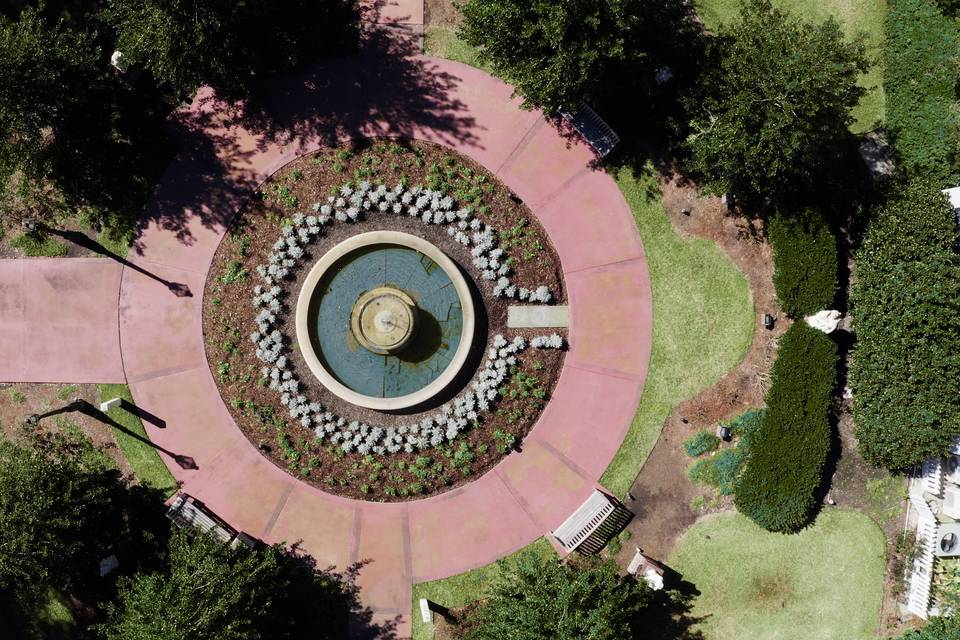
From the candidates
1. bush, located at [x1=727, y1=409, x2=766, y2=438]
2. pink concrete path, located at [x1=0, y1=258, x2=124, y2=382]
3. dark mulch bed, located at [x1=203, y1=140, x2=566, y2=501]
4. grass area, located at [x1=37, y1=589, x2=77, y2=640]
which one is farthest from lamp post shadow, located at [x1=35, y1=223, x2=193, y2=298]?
bush, located at [x1=727, y1=409, x2=766, y2=438]

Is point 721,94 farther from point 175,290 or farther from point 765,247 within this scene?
point 175,290

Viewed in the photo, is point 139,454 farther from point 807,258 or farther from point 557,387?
point 807,258

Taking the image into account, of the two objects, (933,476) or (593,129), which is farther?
(593,129)

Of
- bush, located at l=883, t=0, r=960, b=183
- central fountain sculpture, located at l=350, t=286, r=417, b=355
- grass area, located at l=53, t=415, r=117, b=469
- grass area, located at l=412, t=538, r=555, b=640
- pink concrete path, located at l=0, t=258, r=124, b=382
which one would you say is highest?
bush, located at l=883, t=0, r=960, b=183

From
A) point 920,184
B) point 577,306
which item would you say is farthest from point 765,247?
point 577,306

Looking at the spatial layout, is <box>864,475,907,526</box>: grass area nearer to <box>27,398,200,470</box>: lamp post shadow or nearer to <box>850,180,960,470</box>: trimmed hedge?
<box>850,180,960,470</box>: trimmed hedge

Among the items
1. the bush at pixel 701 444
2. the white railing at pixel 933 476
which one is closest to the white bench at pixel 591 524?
the bush at pixel 701 444

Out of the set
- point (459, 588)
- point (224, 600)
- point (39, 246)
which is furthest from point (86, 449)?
point (459, 588)
